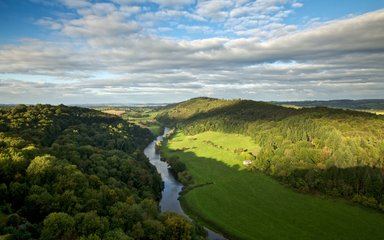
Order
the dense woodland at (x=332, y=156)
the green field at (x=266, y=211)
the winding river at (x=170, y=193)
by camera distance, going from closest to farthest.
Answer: the green field at (x=266, y=211) → the winding river at (x=170, y=193) → the dense woodland at (x=332, y=156)

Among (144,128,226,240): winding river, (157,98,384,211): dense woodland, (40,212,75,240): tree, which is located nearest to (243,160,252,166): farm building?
(157,98,384,211): dense woodland

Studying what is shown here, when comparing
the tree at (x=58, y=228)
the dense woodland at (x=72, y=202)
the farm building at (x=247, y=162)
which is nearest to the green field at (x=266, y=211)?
the farm building at (x=247, y=162)

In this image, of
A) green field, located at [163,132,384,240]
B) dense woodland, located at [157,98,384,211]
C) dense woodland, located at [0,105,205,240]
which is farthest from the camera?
dense woodland, located at [157,98,384,211]

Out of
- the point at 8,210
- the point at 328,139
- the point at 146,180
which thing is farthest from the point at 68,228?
the point at 328,139

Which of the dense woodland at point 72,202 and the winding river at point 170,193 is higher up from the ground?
the dense woodland at point 72,202

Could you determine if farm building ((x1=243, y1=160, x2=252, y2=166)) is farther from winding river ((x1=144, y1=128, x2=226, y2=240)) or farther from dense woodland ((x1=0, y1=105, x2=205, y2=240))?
dense woodland ((x1=0, y1=105, x2=205, y2=240))

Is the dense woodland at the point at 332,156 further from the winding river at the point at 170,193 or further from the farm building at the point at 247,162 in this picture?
the winding river at the point at 170,193

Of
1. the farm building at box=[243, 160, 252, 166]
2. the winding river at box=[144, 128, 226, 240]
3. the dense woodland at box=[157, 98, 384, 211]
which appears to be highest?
the dense woodland at box=[157, 98, 384, 211]

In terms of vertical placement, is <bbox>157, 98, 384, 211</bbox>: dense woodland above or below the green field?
above
